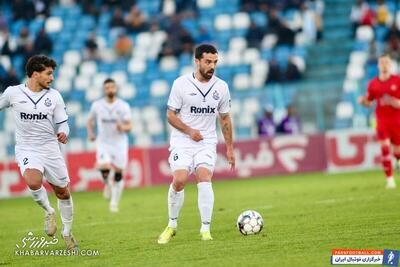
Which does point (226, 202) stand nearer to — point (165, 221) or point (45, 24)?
point (165, 221)

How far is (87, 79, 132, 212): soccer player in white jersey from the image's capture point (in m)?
20.1

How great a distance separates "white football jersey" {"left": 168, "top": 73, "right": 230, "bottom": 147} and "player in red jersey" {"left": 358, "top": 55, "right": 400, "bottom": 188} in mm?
7117

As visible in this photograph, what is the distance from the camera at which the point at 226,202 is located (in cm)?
1953

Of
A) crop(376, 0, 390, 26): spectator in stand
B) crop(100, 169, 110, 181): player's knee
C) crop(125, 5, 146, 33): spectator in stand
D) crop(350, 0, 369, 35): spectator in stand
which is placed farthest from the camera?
crop(125, 5, 146, 33): spectator in stand

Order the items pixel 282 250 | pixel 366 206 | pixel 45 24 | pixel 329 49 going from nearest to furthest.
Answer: pixel 282 250 → pixel 366 206 → pixel 329 49 → pixel 45 24

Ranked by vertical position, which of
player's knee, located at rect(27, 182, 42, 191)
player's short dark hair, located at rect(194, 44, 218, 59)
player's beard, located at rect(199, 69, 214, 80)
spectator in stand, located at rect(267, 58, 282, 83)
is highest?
spectator in stand, located at rect(267, 58, 282, 83)

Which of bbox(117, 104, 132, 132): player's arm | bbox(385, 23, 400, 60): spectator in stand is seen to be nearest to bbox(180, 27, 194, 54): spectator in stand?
bbox(385, 23, 400, 60): spectator in stand

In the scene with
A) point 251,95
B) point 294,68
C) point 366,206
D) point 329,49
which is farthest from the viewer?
point 329,49

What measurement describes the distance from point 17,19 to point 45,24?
4.02ft

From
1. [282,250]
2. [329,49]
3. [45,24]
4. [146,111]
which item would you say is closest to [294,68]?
[329,49]

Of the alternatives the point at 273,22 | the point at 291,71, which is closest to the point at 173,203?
the point at 291,71

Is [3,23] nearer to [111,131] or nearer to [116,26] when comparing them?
[116,26]

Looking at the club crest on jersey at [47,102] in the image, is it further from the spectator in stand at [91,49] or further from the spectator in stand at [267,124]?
the spectator in stand at [91,49]

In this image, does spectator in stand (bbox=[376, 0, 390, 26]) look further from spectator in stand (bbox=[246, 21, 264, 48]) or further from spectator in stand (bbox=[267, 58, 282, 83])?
spectator in stand (bbox=[267, 58, 282, 83])
